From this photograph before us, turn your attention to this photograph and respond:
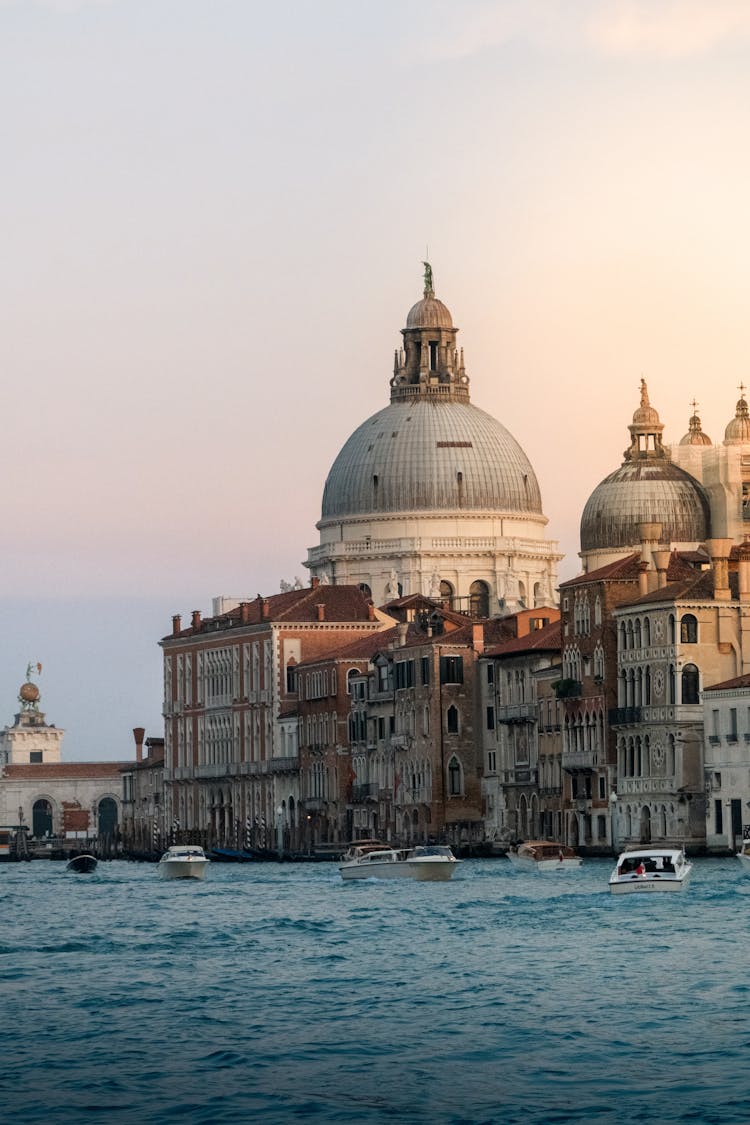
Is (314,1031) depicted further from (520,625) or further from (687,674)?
(520,625)

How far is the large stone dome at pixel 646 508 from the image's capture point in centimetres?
12494

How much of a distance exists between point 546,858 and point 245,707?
46076mm

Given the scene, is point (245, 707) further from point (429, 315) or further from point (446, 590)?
point (429, 315)

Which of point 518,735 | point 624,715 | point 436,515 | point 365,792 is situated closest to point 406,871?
point 624,715

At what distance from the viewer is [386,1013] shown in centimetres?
3959

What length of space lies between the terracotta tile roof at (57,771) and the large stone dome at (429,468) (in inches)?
1011

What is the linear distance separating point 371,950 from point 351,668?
207 ft

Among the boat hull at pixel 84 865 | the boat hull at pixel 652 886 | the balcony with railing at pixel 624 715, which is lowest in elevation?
the boat hull at pixel 652 886

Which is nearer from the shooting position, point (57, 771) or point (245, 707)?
point (245, 707)

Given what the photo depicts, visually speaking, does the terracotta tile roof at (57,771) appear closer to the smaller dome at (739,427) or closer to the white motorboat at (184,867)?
the smaller dome at (739,427)

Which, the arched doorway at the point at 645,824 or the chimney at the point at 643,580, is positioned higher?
the chimney at the point at 643,580

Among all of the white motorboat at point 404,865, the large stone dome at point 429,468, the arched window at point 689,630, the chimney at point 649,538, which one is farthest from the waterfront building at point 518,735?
the large stone dome at point 429,468

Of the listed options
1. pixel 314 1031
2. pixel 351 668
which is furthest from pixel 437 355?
pixel 314 1031

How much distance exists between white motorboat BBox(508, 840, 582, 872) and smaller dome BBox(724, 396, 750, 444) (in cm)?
4794
